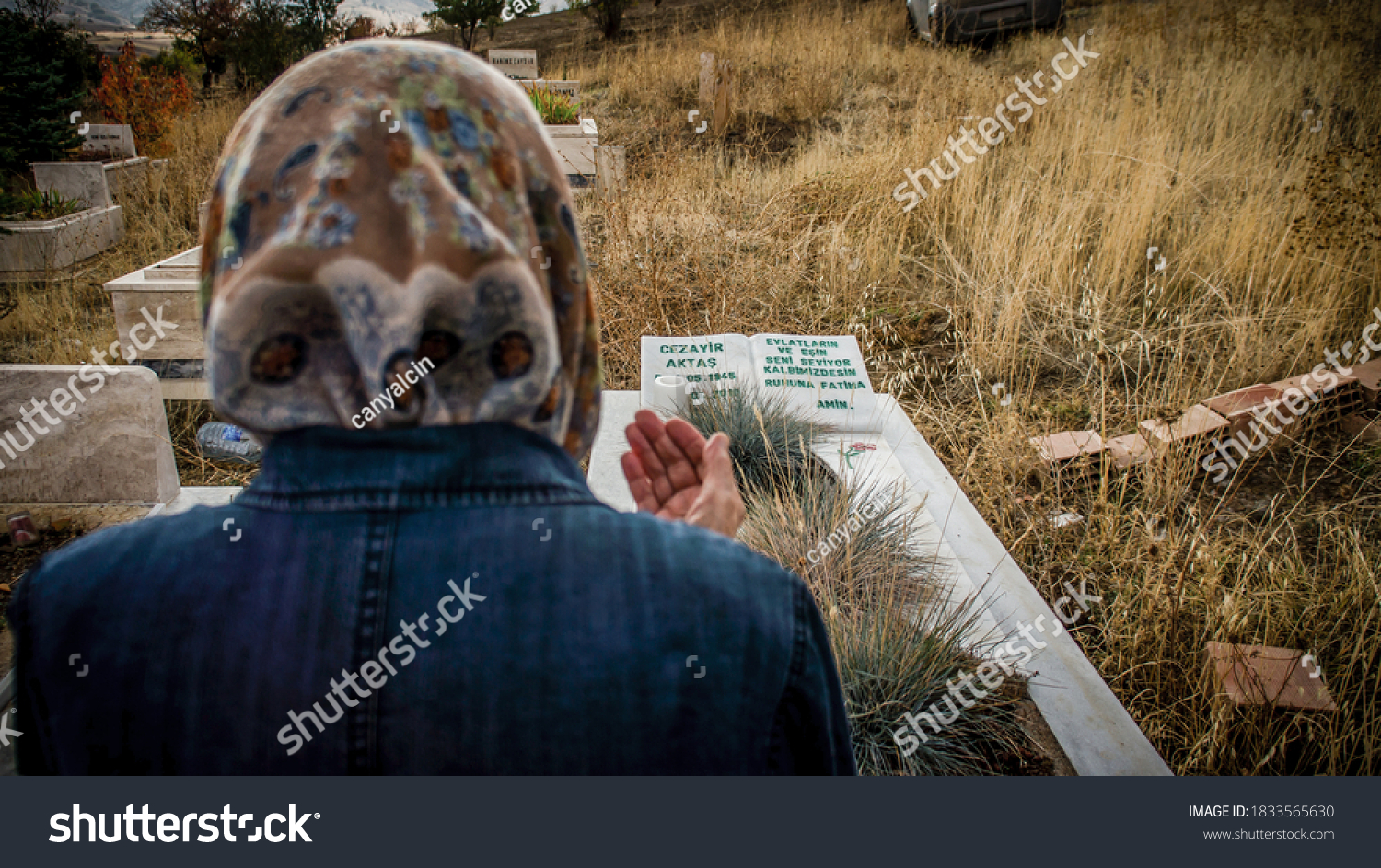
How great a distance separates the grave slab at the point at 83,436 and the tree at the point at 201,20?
12.2 meters

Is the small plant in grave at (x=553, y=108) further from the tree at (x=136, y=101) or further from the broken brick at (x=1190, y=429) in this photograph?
the broken brick at (x=1190, y=429)

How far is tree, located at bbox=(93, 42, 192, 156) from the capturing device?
825 cm

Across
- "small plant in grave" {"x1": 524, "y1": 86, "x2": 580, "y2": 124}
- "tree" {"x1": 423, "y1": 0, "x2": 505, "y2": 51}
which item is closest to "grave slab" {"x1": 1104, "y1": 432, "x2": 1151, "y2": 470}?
"small plant in grave" {"x1": 524, "y1": 86, "x2": 580, "y2": 124}

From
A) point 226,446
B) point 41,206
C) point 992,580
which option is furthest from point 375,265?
point 41,206

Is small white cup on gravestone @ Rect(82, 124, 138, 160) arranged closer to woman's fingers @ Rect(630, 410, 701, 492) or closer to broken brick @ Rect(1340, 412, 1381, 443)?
woman's fingers @ Rect(630, 410, 701, 492)

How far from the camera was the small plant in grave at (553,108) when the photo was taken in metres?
7.20

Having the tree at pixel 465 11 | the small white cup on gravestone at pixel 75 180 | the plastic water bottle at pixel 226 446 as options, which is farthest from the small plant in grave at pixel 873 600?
the tree at pixel 465 11

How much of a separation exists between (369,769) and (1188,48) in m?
9.60

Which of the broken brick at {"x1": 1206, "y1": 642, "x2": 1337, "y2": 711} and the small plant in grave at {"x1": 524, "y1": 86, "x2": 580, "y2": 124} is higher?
the small plant in grave at {"x1": 524, "y1": 86, "x2": 580, "y2": 124}

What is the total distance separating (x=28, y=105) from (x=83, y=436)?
5.73 metres

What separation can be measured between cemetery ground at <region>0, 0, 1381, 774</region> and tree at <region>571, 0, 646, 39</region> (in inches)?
376

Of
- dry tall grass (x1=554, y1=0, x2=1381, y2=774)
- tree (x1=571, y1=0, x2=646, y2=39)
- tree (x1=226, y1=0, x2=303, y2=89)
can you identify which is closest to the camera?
dry tall grass (x1=554, y1=0, x2=1381, y2=774)
